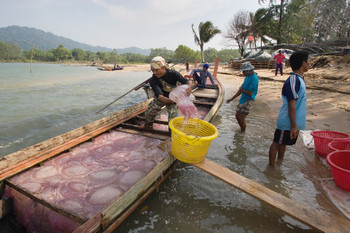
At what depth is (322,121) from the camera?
650 centimetres

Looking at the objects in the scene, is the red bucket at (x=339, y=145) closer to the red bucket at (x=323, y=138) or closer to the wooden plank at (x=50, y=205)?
the red bucket at (x=323, y=138)

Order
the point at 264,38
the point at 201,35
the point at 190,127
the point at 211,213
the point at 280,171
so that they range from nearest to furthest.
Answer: the point at 211,213 → the point at 190,127 → the point at 280,171 → the point at 264,38 → the point at 201,35

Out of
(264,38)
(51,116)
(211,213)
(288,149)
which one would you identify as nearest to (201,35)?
(264,38)

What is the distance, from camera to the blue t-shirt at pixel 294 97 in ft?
9.20

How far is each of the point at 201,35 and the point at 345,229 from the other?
35768 mm

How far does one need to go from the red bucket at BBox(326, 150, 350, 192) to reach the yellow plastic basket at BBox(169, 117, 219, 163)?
1864 mm

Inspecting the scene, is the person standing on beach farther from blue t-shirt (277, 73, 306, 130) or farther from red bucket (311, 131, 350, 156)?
red bucket (311, 131, 350, 156)

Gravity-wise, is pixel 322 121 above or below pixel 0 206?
above

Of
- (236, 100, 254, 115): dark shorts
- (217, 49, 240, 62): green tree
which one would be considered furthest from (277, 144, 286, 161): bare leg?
→ (217, 49, 240, 62): green tree

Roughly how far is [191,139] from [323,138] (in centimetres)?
337

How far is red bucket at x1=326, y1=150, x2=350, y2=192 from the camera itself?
266cm

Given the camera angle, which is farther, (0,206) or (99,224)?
(0,206)

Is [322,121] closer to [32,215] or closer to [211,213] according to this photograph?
[211,213]

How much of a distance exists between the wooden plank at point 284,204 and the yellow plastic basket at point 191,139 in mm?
214
